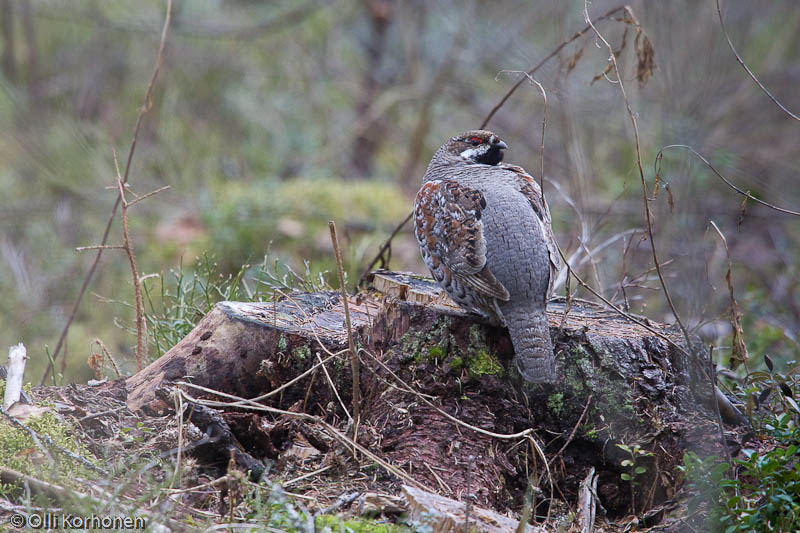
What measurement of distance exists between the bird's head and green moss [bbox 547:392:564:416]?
1725 mm

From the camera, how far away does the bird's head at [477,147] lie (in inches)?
192

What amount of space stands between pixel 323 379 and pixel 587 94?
7.88 metres

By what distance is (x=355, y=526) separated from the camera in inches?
116

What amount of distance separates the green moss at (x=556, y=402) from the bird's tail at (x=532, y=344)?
7.3 inches

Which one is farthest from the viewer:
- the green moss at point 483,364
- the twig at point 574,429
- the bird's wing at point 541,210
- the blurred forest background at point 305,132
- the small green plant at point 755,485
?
the blurred forest background at point 305,132

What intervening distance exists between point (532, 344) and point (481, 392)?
0.41 meters

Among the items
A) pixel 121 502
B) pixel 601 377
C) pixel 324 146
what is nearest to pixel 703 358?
pixel 601 377

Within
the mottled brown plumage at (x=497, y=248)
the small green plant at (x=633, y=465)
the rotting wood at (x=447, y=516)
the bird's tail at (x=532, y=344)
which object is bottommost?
the small green plant at (x=633, y=465)

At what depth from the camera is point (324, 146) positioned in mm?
12438

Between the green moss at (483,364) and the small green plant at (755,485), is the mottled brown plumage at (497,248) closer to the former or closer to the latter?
the green moss at (483,364)

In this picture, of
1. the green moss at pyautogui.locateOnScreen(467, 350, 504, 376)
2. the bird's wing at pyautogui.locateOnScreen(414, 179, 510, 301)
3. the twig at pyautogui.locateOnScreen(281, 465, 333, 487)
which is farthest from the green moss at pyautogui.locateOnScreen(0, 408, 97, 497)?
the bird's wing at pyautogui.locateOnScreen(414, 179, 510, 301)

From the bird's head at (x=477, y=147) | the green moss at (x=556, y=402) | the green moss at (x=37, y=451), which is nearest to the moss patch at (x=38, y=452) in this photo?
the green moss at (x=37, y=451)

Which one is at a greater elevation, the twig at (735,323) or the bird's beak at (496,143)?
the bird's beak at (496,143)

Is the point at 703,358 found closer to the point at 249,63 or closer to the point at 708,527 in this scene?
the point at 708,527
